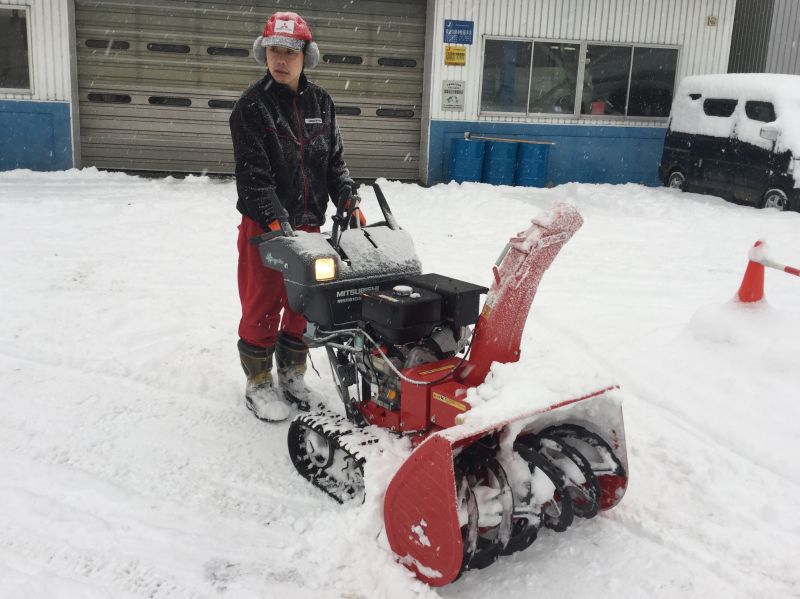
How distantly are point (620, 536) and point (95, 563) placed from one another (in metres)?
2.00

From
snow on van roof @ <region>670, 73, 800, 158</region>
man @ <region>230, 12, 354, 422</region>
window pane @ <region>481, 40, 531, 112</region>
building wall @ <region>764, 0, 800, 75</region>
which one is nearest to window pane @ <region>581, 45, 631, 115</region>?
snow on van roof @ <region>670, 73, 800, 158</region>

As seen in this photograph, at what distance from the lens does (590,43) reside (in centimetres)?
1336

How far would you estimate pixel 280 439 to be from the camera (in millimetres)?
4004

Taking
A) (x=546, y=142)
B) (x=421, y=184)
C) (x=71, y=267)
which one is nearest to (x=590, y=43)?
(x=546, y=142)

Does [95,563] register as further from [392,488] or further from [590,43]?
[590,43]

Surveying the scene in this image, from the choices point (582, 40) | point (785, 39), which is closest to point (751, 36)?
point (785, 39)

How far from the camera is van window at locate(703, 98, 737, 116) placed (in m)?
11.9

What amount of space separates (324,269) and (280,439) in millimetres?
1085

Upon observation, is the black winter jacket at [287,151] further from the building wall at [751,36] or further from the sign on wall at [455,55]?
the building wall at [751,36]

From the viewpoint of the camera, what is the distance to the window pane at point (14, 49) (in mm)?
11883

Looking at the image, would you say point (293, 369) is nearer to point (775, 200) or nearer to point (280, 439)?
point (280, 439)

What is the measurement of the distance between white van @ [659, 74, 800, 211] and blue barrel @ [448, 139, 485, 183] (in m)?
3.27

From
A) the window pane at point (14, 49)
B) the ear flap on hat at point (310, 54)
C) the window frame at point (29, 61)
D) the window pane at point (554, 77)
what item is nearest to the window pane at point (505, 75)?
the window pane at point (554, 77)

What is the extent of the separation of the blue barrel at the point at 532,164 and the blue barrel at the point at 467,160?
617mm
